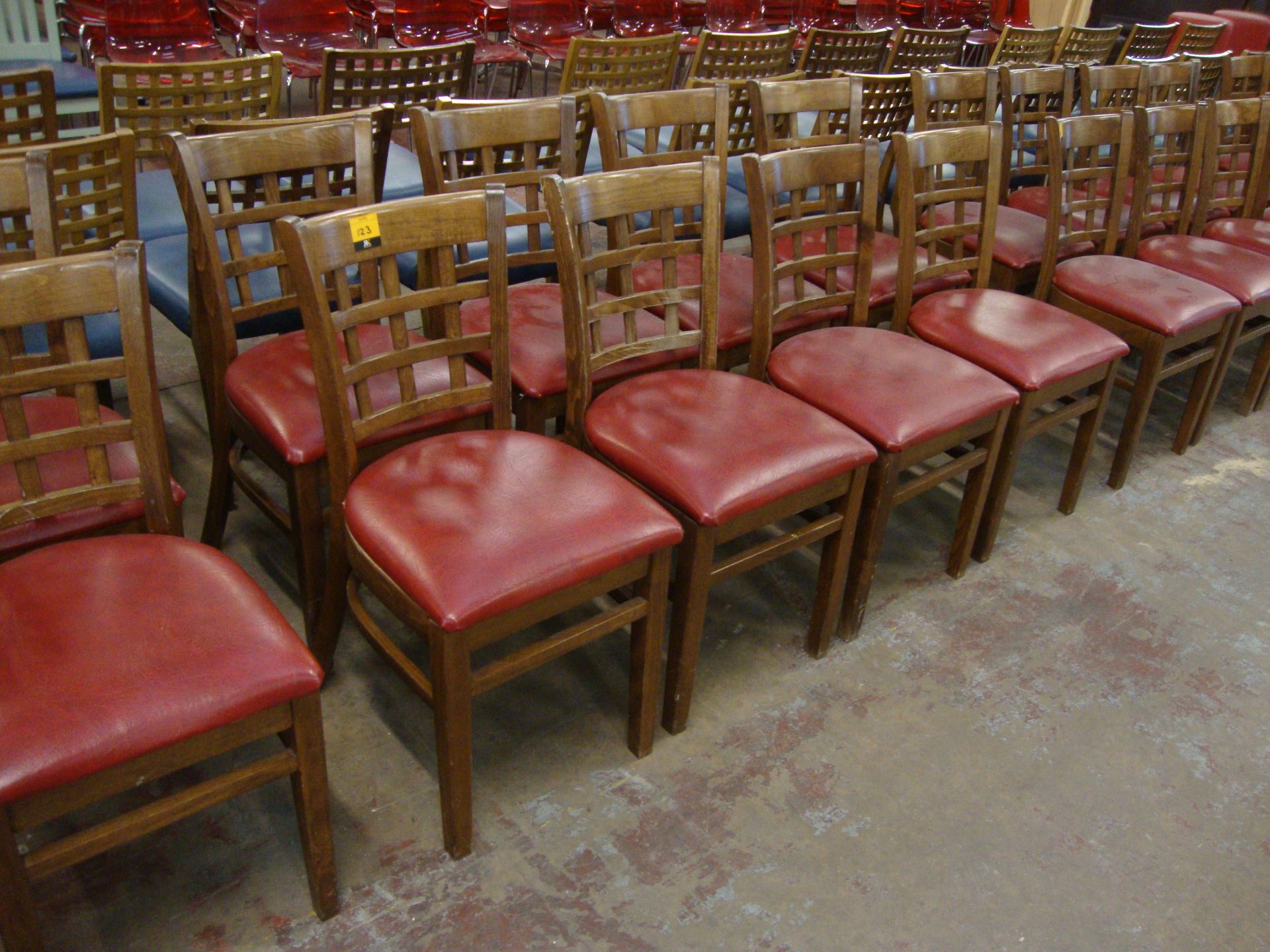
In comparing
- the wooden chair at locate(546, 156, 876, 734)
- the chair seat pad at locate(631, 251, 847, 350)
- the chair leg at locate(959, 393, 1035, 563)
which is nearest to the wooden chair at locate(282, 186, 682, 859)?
the wooden chair at locate(546, 156, 876, 734)

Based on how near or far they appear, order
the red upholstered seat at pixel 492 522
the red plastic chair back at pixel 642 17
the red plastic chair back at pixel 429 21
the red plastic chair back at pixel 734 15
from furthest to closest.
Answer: the red plastic chair back at pixel 734 15 < the red plastic chair back at pixel 642 17 < the red plastic chair back at pixel 429 21 < the red upholstered seat at pixel 492 522

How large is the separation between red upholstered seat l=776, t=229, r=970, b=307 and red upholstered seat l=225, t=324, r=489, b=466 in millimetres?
1175

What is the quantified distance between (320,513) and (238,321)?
19.1 inches

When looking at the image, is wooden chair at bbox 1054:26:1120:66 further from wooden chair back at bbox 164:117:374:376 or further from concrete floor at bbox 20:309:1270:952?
wooden chair back at bbox 164:117:374:376

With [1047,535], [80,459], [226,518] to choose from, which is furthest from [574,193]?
[1047,535]

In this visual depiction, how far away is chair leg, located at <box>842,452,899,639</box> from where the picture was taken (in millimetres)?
2131

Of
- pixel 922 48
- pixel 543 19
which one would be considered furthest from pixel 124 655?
pixel 543 19

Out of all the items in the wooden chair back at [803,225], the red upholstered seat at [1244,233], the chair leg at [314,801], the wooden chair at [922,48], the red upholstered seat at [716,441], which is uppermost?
the wooden chair at [922,48]

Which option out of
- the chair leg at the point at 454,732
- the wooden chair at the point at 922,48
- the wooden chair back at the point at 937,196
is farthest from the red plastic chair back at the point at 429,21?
the chair leg at the point at 454,732

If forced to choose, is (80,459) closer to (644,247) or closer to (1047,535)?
(644,247)

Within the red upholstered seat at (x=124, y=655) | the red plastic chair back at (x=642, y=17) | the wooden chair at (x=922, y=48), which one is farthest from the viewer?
the red plastic chair back at (x=642, y=17)

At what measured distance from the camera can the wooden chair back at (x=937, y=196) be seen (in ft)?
8.23

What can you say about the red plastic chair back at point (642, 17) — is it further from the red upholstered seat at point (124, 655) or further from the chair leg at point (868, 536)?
the red upholstered seat at point (124, 655)

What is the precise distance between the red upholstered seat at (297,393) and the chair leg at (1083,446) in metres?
1.70
